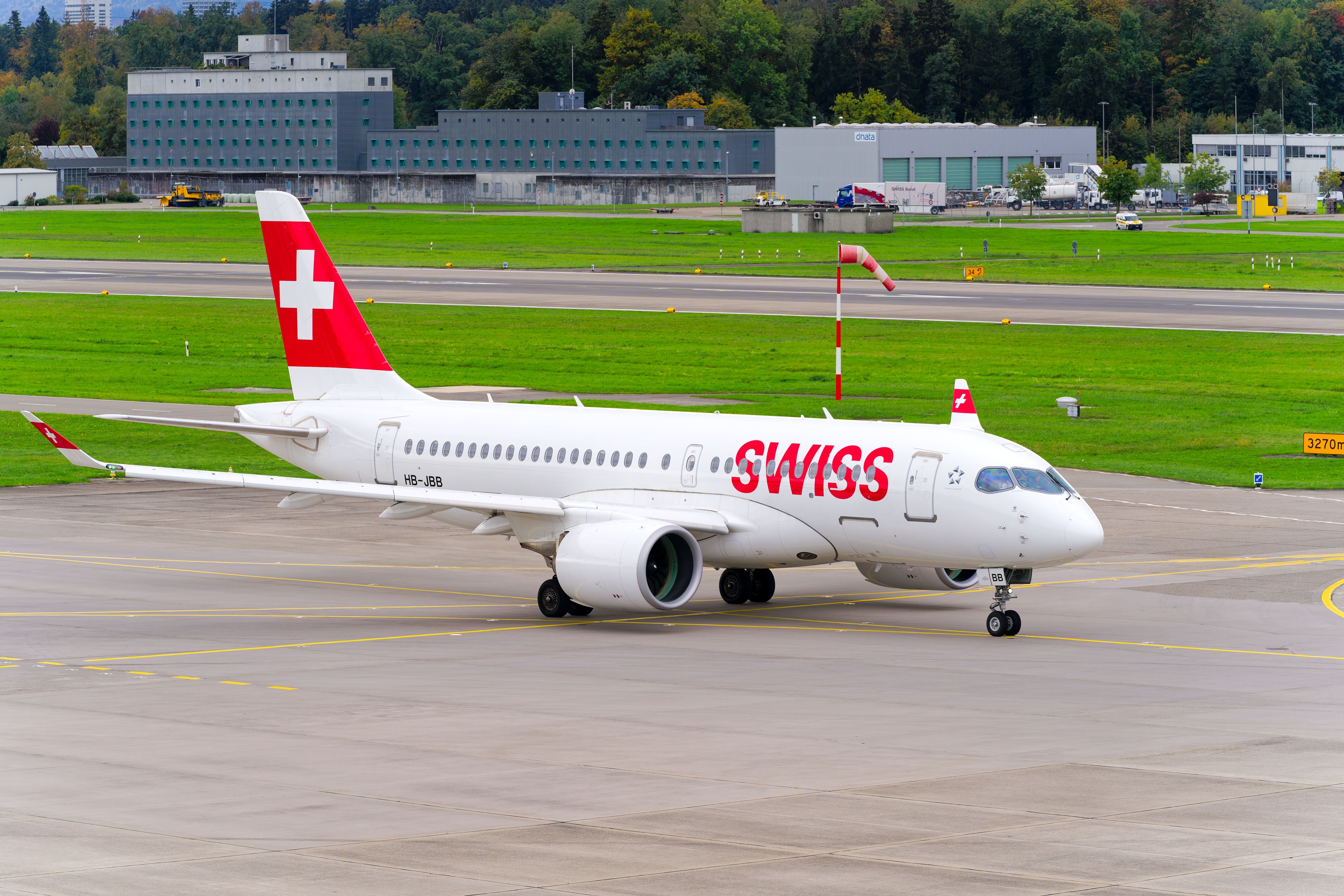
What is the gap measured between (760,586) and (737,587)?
1.57ft

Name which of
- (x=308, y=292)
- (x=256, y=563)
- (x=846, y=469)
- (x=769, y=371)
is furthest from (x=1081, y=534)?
(x=769, y=371)

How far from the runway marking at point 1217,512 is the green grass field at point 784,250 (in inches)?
2933

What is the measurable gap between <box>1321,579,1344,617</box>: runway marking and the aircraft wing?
1122 cm

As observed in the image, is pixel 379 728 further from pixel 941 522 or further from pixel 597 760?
pixel 941 522

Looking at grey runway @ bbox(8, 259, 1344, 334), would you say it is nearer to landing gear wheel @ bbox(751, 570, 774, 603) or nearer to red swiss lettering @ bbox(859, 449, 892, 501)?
landing gear wheel @ bbox(751, 570, 774, 603)

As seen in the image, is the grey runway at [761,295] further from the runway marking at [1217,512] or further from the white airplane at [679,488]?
the white airplane at [679,488]

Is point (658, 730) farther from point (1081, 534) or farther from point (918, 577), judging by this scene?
point (918, 577)

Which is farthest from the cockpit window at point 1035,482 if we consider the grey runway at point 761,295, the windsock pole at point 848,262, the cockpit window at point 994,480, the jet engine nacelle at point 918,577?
the grey runway at point 761,295

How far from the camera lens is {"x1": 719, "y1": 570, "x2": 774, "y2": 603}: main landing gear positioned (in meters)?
35.7

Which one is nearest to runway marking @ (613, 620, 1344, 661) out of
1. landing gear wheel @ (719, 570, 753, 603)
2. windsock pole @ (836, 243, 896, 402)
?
landing gear wheel @ (719, 570, 753, 603)

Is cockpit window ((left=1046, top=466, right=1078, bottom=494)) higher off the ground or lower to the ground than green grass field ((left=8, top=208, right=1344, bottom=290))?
lower

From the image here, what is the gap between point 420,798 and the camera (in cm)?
1984

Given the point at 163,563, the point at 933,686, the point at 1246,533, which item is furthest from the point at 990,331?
the point at 933,686

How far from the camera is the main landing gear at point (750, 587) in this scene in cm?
3572
